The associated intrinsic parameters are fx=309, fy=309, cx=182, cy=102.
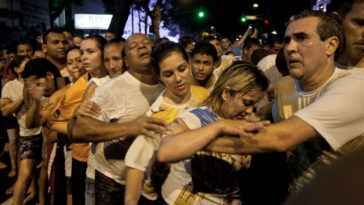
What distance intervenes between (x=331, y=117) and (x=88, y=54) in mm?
2990

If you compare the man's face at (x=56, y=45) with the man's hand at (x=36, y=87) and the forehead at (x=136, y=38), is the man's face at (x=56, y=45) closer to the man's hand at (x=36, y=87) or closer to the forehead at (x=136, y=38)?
the man's hand at (x=36, y=87)

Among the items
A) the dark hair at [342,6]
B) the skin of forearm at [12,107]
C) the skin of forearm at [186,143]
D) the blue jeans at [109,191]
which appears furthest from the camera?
the skin of forearm at [12,107]

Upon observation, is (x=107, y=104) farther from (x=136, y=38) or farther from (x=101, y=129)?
(x=136, y=38)

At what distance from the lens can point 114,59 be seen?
3.57 meters

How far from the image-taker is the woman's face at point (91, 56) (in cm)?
381

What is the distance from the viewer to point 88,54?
12.6 feet

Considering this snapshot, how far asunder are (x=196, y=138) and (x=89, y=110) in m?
1.40

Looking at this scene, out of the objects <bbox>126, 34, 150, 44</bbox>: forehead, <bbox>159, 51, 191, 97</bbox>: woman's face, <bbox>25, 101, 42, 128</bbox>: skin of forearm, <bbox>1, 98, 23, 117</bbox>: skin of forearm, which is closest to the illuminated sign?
<bbox>1, 98, 23, 117</bbox>: skin of forearm

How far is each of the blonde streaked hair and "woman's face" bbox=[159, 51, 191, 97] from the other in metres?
0.37

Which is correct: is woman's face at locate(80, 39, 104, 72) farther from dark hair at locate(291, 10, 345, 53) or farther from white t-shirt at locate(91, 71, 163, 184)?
dark hair at locate(291, 10, 345, 53)

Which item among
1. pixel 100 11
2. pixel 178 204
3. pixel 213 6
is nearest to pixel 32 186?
pixel 178 204

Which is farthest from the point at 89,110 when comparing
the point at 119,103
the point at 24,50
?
the point at 24,50

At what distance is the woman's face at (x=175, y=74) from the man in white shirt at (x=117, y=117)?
38 centimetres

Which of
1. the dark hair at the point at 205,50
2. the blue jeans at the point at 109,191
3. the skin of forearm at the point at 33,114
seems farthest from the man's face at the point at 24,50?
the blue jeans at the point at 109,191
